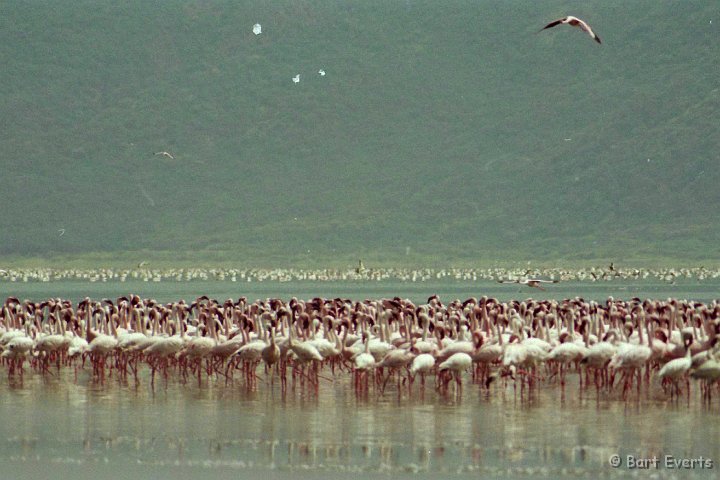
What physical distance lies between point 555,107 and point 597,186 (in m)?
16.9

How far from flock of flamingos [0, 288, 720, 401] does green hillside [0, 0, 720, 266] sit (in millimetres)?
71572

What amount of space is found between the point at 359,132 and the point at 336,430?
10788 centimetres

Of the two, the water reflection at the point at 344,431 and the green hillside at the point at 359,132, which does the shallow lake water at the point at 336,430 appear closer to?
the water reflection at the point at 344,431

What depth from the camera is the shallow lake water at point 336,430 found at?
14781 millimetres

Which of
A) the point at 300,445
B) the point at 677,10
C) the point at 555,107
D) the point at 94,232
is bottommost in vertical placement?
the point at 300,445

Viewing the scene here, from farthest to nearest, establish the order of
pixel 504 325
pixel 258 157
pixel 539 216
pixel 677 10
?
1. pixel 677 10
2. pixel 258 157
3. pixel 539 216
4. pixel 504 325

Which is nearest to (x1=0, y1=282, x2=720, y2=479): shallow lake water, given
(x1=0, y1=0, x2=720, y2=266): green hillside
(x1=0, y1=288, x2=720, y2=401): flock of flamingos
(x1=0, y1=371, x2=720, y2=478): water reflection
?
(x1=0, y1=371, x2=720, y2=478): water reflection

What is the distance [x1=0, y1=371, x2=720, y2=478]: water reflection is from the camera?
15.0m

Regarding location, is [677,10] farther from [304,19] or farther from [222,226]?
[222,226]

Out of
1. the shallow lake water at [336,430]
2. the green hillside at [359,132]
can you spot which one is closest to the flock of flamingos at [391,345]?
the shallow lake water at [336,430]

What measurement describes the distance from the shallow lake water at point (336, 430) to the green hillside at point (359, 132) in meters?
76.5

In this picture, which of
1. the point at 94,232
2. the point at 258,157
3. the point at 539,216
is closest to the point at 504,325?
the point at 539,216

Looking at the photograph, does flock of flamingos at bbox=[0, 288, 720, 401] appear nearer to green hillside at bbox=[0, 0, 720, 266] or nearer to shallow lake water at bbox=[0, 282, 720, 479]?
shallow lake water at bbox=[0, 282, 720, 479]

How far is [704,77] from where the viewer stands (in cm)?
12088
